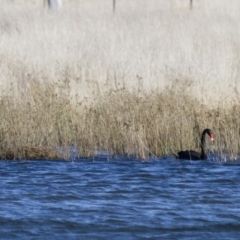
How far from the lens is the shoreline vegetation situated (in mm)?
11781

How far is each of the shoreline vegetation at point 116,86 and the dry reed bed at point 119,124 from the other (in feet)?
0.05

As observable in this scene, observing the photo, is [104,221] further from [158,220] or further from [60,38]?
[60,38]

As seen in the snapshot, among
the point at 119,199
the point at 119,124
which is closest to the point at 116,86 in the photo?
the point at 119,124

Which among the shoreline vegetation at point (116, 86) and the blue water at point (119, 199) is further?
the shoreline vegetation at point (116, 86)

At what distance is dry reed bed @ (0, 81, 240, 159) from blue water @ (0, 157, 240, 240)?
1.05 feet

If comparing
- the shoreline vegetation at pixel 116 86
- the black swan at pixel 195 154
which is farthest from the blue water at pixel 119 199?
the shoreline vegetation at pixel 116 86

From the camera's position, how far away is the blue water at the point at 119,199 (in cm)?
820

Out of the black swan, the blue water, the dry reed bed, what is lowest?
the blue water

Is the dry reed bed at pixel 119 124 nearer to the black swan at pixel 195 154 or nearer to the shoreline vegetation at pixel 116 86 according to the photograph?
the shoreline vegetation at pixel 116 86

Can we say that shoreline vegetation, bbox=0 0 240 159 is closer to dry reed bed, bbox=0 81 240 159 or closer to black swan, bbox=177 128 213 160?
dry reed bed, bbox=0 81 240 159

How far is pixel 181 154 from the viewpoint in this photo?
11.5 metres

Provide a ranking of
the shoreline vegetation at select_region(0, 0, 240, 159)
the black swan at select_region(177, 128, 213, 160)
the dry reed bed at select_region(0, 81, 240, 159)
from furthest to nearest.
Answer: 1. the shoreline vegetation at select_region(0, 0, 240, 159)
2. the dry reed bed at select_region(0, 81, 240, 159)
3. the black swan at select_region(177, 128, 213, 160)

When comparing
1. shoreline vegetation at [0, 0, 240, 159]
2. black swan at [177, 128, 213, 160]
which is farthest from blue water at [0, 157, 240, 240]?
shoreline vegetation at [0, 0, 240, 159]

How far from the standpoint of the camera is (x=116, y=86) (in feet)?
43.7
